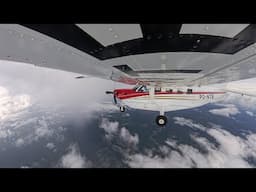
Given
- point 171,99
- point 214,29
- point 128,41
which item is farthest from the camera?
point 171,99

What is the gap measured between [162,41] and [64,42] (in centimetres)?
44

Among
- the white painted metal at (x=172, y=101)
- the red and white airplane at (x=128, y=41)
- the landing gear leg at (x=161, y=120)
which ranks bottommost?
the landing gear leg at (x=161, y=120)

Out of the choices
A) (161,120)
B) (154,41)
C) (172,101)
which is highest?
(154,41)

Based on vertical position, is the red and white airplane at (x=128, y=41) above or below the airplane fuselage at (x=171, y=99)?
above

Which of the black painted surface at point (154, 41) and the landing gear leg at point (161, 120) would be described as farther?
the landing gear leg at point (161, 120)

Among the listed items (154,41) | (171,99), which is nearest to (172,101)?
(171,99)

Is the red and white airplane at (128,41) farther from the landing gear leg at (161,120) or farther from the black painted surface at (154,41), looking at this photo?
the landing gear leg at (161,120)

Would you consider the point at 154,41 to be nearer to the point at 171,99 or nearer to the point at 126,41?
the point at 126,41

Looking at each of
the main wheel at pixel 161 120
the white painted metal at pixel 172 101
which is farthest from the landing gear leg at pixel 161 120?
the white painted metal at pixel 172 101

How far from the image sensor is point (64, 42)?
73cm

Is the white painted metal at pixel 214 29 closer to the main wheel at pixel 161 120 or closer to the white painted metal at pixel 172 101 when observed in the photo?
the white painted metal at pixel 172 101

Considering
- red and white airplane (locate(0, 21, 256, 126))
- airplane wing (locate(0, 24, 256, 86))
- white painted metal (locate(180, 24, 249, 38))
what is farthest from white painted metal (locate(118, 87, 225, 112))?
white painted metal (locate(180, 24, 249, 38))
